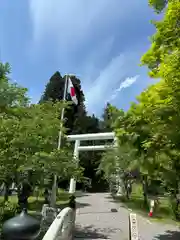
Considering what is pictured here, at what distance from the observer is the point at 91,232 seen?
13578 millimetres

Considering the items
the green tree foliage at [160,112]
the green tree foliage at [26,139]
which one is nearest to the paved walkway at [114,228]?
the green tree foliage at [26,139]

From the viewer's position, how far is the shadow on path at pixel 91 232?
12.7 meters

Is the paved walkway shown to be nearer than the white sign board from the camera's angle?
Yes

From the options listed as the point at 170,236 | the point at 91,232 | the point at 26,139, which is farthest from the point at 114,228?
the point at 26,139

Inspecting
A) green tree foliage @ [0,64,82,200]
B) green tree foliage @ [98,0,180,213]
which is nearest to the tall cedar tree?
green tree foliage @ [0,64,82,200]

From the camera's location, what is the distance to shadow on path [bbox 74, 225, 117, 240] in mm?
12664

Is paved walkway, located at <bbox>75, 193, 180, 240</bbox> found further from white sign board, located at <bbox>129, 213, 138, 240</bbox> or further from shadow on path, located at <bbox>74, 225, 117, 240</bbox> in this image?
white sign board, located at <bbox>129, 213, 138, 240</bbox>

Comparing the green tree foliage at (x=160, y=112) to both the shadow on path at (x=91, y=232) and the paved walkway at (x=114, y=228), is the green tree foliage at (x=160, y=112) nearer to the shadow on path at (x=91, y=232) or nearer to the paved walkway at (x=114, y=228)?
the paved walkway at (x=114, y=228)

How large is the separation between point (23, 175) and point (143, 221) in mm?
8183

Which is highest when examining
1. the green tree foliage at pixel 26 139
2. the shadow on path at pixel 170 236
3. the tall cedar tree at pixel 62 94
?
the tall cedar tree at pixel 62 94

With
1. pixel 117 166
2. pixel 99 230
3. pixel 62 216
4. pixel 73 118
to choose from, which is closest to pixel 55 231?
pixel 62 216

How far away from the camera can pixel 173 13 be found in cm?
784

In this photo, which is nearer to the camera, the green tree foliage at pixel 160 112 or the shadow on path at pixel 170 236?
the green tree foliage at pixel 160 112

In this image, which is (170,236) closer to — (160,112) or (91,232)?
(91,232)
